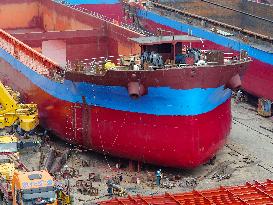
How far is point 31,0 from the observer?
3394 cm

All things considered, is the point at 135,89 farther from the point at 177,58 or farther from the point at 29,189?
the point at 29,189

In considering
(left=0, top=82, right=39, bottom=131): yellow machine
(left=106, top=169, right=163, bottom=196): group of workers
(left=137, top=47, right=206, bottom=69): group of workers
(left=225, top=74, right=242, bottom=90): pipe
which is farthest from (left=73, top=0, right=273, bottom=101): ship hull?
(left=0, top=82, right=39, bottom=131): yellow machine

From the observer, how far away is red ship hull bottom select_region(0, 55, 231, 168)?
17.6 metres

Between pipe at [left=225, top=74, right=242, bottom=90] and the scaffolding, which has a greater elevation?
pipe at [left=225, top=74, right=242, bottom=90]

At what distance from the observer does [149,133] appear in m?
17.8

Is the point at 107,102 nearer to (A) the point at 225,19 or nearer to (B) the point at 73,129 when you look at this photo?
(B) the point at 73,129

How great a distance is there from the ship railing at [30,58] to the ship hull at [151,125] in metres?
0.80

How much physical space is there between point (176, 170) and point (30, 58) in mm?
7967

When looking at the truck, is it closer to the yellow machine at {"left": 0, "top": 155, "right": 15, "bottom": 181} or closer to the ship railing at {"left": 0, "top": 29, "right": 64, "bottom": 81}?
the yellow machine at {"left": 0, "top": 155, "right": 15, "bottom": 181}

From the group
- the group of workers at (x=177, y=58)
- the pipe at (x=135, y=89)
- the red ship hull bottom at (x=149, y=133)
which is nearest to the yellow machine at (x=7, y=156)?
the red ship hull bottom at (x=149, y=133)

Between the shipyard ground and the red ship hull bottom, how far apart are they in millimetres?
433

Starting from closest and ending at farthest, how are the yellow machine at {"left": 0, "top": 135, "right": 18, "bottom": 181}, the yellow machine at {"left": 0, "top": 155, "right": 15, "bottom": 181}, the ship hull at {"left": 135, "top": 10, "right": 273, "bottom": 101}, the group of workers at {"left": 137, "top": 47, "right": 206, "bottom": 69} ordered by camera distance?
the yellow machine at {"left": 0, "top": 155, "right": 15, "bottom": 181} → the yellow machine at {"left": 0, "top": 135, "right": 18, "bottom": 181} → the group of workers at {"left": 137, "top": 47, "right": 206, "bottom": 69} → the ship hull at {"left": 135, "top": 10, "right": 273, "bottom": 101}

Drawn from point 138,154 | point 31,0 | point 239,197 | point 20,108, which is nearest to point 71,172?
point 138,154

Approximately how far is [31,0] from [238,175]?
19.7 m
